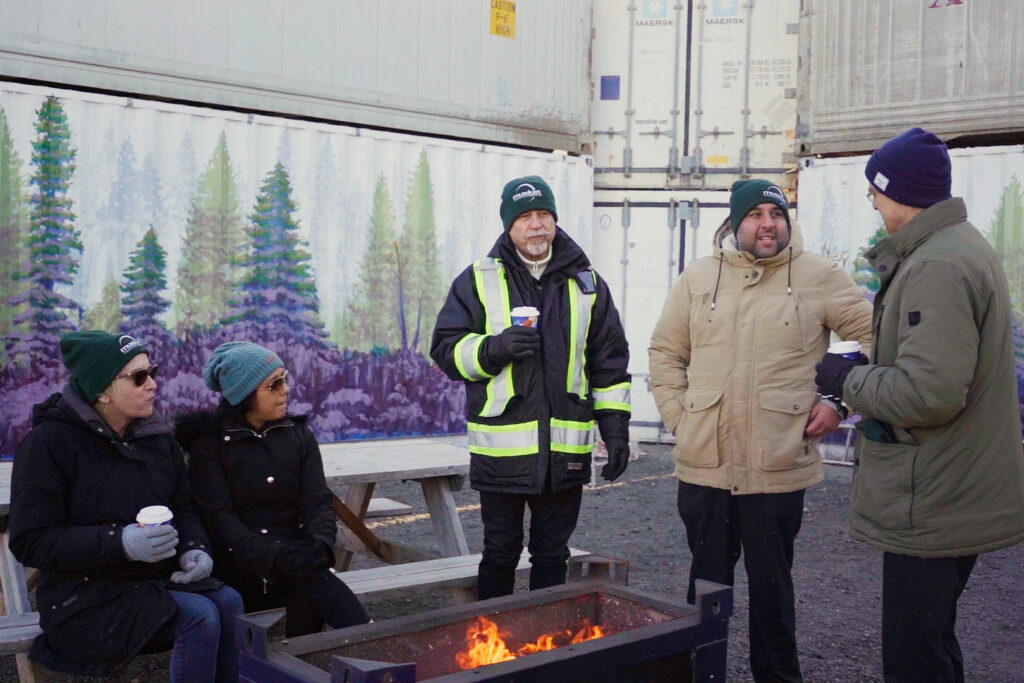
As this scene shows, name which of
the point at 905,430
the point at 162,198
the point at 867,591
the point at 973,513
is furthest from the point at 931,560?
the point at 162,198

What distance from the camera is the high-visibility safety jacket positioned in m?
3.83

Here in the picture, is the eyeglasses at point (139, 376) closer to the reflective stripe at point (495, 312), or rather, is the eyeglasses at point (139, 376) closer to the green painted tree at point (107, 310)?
the reflective stripe at point (495, 312)

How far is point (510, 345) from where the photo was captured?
3668 millimetres

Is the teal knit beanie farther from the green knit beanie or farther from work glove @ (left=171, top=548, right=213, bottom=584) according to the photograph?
work glove @ (left=171, top=548, right=213, bottom=584)

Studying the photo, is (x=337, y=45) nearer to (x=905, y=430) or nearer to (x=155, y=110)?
(x=155, y=110)

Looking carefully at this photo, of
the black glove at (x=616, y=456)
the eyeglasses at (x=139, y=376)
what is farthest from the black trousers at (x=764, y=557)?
the eyeglasses at (x=139, y=376)

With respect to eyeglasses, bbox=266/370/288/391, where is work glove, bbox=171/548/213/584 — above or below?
below

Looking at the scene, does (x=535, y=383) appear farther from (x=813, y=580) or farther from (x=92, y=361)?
(x=813, y=580)

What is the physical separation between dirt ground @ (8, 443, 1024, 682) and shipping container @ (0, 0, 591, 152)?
3246 mm

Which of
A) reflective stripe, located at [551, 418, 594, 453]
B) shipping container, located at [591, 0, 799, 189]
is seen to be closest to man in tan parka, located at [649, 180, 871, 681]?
reflective stripe, located at [551, 418, 594, 453]

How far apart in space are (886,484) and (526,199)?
1736 millimetres

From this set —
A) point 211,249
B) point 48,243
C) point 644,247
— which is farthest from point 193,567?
point 644,247

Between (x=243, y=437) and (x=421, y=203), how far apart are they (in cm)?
536

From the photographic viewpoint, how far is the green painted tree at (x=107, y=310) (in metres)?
7.31
